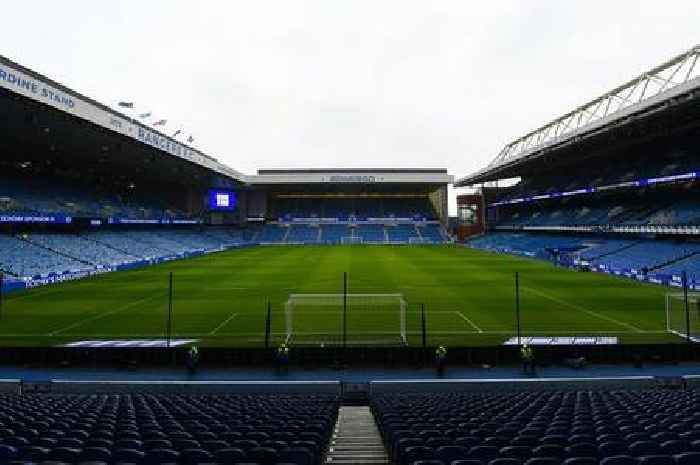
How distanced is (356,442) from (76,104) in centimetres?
4158

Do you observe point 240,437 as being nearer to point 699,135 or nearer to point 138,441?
point 138,441

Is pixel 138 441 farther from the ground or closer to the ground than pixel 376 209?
closer to the ground

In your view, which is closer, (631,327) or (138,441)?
(138,441)

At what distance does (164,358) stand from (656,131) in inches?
2295

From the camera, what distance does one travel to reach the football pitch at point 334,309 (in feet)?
80.4

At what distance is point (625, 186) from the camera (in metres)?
62.0

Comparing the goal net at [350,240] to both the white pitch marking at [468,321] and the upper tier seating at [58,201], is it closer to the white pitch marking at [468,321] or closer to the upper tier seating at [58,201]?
the upper tier seating at [58,201]

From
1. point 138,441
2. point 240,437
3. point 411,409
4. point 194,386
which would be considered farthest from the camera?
point 194,386

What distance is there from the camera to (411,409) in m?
11.2

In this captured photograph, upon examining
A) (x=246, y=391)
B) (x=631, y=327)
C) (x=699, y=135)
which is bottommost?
(x=246, y=391)

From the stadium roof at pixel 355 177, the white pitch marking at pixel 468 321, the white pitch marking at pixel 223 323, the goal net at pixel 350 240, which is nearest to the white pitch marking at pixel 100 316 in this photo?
the white pitch marking at pixel 223 323

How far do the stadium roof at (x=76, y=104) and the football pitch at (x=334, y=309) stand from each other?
14.4 m

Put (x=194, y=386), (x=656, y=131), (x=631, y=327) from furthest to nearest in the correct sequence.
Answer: (x=656, y=131) < (x=631, y=327) < (x=194, y=386)

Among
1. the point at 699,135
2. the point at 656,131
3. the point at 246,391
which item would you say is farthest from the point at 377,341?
the point at 699,135
